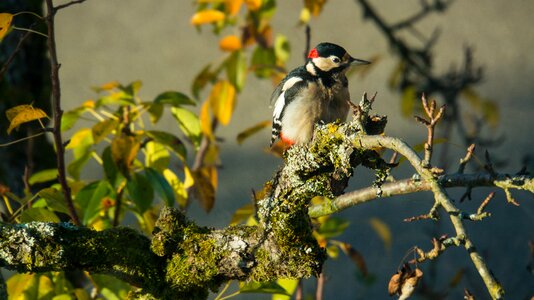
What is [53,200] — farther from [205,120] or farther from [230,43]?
[230,43]

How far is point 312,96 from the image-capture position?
259 centimetres

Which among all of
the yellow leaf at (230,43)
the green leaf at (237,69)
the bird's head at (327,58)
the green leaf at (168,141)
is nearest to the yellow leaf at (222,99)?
the green leaf at (237,69)

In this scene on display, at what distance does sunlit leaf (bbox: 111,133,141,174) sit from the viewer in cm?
209

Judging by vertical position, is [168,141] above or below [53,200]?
above

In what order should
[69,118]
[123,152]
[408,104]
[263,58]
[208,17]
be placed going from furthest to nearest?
1. [408,104]
2. [263,58]
3. [208,17]
4. [69,118]
5. [123,152]

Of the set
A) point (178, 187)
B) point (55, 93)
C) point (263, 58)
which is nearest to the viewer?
point (55, 93)

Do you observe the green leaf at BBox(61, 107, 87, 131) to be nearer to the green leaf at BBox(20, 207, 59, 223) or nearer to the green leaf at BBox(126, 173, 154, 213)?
the green leaf at BBox(126, 173, 154, 213)

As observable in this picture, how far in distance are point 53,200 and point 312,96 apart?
0.94m

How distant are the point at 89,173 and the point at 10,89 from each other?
323cm

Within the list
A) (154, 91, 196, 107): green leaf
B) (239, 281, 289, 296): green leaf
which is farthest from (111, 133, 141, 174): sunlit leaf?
(239, 281, 289, 296): green leaf

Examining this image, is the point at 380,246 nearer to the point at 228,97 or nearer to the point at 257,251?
the point at 228,97

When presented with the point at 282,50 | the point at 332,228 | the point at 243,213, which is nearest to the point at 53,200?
the point at 243,213

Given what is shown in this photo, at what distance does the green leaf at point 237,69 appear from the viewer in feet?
8.87

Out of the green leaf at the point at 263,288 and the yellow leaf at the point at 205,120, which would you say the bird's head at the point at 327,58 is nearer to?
the yellow leaf at the point at 205,120
